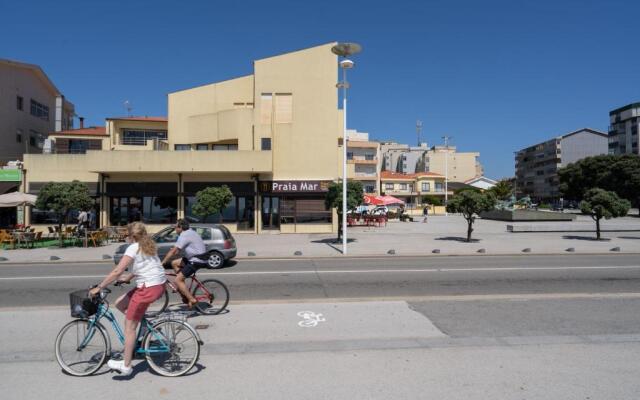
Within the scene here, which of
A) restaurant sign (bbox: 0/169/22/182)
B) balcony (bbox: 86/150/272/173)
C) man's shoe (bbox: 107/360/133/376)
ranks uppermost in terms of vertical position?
balcony (bbox: 86/150/272/173)

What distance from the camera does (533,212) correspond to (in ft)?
131

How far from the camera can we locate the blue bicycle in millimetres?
4633

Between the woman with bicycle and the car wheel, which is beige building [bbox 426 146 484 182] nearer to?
the car wheel

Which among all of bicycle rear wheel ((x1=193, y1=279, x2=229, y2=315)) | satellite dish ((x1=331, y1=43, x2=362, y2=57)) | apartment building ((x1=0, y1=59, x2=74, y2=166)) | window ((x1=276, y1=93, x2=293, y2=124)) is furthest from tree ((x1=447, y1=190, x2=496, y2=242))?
apartment building ((x1=0, y1=59, x2=74, y2=166))

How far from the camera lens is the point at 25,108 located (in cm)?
3622

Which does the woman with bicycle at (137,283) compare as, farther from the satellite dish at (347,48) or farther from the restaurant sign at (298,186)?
the restaurant sign at (298,186)

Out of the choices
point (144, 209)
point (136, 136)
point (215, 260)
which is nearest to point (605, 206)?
point (215, 260)

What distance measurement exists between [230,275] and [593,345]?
8850mm

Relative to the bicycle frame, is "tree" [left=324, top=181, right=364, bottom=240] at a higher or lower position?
higher

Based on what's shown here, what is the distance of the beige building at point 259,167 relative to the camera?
27.2m

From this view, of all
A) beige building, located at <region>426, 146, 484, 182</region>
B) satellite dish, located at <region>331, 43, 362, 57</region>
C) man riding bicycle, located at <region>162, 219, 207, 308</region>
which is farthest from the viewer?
beige building, located at <region>426, 146, 484, 182</region>

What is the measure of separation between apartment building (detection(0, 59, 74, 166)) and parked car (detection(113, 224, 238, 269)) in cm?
2677

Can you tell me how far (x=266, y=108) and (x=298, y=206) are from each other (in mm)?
7576

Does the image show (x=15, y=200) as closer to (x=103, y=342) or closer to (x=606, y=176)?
(x=103, y=342)
